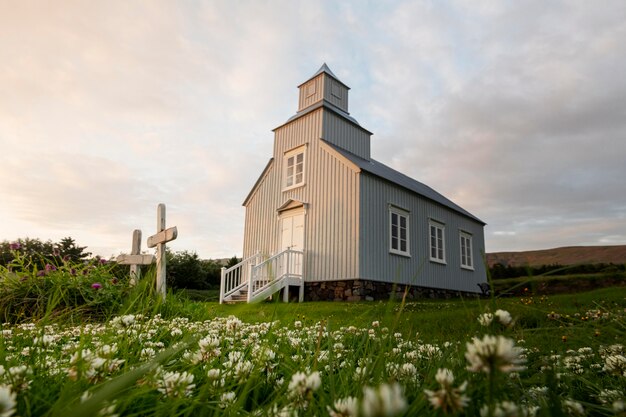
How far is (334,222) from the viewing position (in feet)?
46.0

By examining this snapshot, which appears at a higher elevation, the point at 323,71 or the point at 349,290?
the point at 323,71

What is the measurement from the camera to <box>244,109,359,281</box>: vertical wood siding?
1357 centimetres

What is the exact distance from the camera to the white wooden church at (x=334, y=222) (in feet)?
44.4

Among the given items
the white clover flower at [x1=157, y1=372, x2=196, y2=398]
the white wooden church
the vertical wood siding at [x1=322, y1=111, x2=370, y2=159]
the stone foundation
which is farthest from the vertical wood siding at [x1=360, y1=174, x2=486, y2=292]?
the white clover flower at [x1=157, y1=372, x2=196, y2=398]

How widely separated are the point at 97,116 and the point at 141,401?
7891 mm

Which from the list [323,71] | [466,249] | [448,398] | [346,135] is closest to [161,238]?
[448,398]

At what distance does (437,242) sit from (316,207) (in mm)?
6242

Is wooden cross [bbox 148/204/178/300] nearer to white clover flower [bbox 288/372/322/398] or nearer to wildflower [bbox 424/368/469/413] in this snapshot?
white clover flower [bbox 288/372/322/398]

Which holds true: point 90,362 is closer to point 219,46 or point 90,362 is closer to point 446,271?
point 219,46

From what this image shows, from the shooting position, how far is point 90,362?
1.20 meters

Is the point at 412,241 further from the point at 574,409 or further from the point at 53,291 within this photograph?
the point at 574,409

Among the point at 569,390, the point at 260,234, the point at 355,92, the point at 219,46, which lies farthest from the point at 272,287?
the point at 355,92

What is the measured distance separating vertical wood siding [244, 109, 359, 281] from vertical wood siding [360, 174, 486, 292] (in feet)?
1.74

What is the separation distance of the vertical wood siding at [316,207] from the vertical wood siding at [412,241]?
0.53 metres
